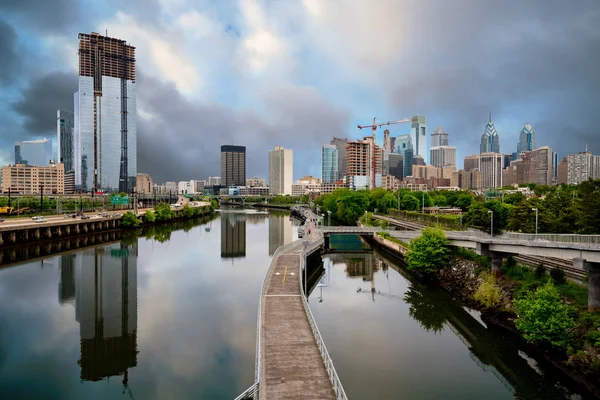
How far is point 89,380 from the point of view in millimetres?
23688

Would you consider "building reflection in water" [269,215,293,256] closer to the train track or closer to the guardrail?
the train track

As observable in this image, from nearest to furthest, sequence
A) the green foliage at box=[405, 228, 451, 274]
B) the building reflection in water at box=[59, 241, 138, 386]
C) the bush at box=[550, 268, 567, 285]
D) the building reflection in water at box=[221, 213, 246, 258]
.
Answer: the building reflection in water at box=[59, 241, 138, 386]
the bush at box=[550, 268, 567, 285]
the green foliage at box=[405, 228, 451, 274]
the building reflection in water at box=[221, 213, 246, 258]

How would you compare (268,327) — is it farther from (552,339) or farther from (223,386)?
(552,339)

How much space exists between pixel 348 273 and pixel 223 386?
31.9m

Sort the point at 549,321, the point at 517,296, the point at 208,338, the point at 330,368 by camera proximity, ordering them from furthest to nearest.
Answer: the point at 517,296 → the point at 208,338 → the point at 549,321 → the point at 330,368

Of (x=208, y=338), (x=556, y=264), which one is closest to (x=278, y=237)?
(x=208, y=338)

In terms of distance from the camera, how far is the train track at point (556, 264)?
32.8 metres

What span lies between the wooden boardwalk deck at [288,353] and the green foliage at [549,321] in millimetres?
14264

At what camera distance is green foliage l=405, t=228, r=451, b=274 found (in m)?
44.7

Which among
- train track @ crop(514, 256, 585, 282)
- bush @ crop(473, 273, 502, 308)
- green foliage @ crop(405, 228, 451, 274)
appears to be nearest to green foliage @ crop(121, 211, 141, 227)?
green foliage @ crop(405, 228, 451, 274)

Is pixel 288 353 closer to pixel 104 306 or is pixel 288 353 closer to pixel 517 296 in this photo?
pixel 517 296

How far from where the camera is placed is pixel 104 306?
37.8 meters

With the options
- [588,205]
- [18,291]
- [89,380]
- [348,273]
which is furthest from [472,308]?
[18,291]

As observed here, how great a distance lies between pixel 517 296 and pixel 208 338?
956 inches
